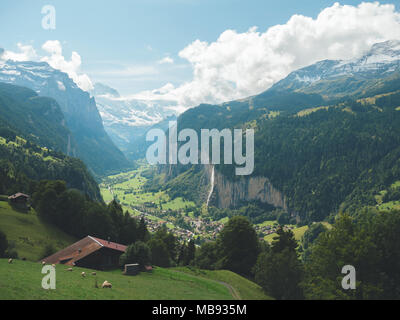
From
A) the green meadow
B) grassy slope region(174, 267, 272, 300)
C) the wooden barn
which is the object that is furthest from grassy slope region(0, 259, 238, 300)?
the wooden barn

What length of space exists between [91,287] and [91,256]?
14836mm

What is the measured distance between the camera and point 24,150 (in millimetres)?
164250

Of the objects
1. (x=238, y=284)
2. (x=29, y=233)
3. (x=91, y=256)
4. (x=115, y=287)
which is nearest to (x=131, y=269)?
(x=91, y=256)

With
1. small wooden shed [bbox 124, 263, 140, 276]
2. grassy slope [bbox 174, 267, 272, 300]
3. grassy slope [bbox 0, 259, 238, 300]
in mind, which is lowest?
grassy slope [bbox 174, 267, 272, 300]

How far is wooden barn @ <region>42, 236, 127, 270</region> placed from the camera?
39.8 meters

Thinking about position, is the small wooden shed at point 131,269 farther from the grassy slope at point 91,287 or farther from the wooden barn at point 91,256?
the wooden barn at point 91,256

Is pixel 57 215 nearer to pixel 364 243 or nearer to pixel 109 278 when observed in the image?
pixel 109 278

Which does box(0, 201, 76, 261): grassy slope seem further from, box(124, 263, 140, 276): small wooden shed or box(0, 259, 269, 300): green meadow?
box(124, 263, 140, 276): small wooden shed

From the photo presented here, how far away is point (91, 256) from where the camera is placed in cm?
4028

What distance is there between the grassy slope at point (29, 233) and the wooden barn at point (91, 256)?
446 cm

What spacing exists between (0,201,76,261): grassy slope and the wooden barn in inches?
176

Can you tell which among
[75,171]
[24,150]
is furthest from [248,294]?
[24,150]
